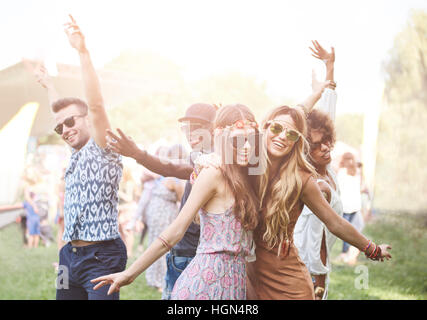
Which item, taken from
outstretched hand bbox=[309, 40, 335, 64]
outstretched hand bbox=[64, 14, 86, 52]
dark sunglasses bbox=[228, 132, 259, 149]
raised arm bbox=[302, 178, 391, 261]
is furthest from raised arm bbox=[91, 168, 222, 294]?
outstretched hand bbox=[309, 40, 335, 64]

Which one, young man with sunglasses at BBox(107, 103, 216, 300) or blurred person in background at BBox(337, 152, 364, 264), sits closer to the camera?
young man with sunglasses at BBox(107, 103, 216, 300)

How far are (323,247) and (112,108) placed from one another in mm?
1660

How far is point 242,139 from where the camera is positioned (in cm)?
211

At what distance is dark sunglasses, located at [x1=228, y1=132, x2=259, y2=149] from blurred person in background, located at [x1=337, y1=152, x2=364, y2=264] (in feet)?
3.62

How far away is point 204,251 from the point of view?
193 cm

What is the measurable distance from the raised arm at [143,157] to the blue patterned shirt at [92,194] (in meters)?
0.12

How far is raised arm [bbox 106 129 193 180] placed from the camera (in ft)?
6.61

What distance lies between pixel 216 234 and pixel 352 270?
290 cm

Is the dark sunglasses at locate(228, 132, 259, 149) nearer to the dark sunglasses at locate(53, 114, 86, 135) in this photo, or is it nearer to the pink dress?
the pink dress

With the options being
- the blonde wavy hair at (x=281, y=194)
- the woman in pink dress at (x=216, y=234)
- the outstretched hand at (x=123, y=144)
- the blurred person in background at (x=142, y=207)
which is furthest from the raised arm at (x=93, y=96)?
the blurred person in background at (x=142, y=207)

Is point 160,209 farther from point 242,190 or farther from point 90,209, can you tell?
point 242,190

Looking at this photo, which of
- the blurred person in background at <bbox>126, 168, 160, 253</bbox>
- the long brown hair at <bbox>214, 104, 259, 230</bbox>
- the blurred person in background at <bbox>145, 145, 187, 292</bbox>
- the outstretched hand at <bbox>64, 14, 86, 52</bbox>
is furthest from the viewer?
the blurred person in background at <bbox>126, 168, 160, 253</bbox>

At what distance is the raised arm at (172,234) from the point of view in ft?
5.92
